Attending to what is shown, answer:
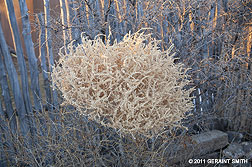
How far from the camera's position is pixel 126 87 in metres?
0.81

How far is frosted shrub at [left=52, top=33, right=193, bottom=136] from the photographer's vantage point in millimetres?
755

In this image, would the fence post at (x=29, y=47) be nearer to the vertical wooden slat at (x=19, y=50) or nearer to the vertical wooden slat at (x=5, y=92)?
the vertical wooden slat at (x=19, y=50)

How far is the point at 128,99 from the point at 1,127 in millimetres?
1241

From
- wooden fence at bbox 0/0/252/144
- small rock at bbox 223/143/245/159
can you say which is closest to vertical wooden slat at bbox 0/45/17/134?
wooden fence at bbox 0/0/252/144

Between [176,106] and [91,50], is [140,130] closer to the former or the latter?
[176,106]

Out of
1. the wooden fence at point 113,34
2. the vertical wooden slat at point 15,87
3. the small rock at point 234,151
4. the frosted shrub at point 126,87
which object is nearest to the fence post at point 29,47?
the wooden fence at point 113,34

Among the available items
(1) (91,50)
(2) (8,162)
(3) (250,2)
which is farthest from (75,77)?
(3) (250,2)

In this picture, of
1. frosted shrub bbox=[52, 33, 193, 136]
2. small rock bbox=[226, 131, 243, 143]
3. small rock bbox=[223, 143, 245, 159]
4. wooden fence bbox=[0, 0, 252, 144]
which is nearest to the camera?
frosted shrub bbox=[52, 33, 193, 136]

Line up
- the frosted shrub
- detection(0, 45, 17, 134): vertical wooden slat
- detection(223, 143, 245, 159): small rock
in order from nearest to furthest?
the frosted shrub → detection(0, 45, 17, 134): vertical wooden slat → detection(223, 143, 245, 159): small rock

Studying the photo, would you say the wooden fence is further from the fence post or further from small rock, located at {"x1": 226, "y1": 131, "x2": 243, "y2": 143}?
small rock, located at {"x1": 226, "y1": 131, "x2": 243, "y2": 143}

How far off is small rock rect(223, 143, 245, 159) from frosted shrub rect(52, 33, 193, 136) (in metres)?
1.45

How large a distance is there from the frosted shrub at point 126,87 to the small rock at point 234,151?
1.45 meters

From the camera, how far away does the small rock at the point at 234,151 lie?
1.99 metres

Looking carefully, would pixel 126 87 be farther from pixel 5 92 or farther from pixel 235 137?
pixel 235 137
